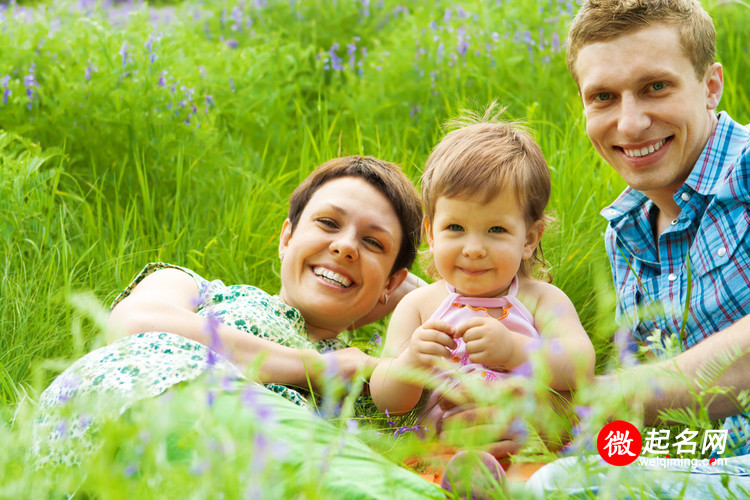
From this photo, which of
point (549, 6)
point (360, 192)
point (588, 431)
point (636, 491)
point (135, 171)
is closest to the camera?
point (588, 431)

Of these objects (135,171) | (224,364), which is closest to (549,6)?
(135,171)

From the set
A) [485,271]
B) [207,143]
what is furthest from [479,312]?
[207,143]

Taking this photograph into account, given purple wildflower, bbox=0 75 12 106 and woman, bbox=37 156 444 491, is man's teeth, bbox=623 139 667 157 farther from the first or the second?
purple wildflower, bbox=0 75 12 106

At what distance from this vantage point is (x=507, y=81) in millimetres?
5195

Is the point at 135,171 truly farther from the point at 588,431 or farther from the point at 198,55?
the point at 588,431

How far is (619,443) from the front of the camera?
1592mm

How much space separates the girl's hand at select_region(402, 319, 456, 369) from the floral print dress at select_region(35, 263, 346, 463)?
46cm

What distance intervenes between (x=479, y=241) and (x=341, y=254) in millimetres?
591

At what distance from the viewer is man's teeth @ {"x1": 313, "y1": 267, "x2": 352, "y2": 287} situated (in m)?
2.79

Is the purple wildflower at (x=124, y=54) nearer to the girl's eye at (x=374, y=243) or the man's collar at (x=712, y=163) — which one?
the girl's eye at (x=374, y=243)

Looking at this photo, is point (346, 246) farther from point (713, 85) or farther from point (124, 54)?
point (124, 54)

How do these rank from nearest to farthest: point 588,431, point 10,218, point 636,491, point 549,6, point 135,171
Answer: point 588,431
point 636,491
point 10,218
point 135,171
point 549,6

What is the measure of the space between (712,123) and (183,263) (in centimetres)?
240

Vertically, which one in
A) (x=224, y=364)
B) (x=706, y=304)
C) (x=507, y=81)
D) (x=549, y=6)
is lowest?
(x=224, y=364)
